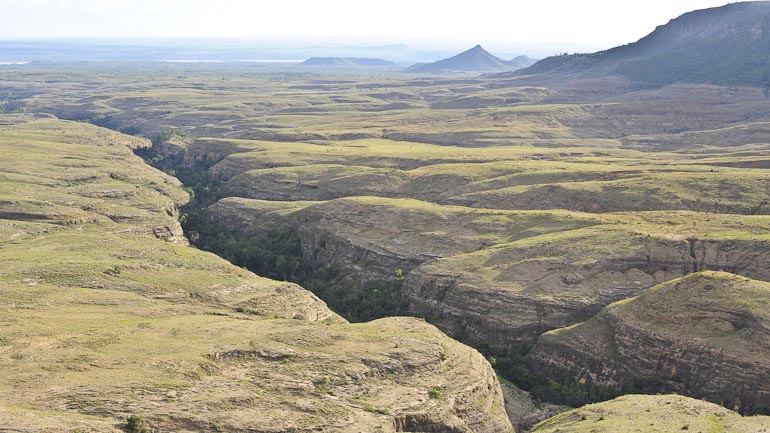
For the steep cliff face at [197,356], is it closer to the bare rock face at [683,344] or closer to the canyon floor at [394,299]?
the canyon floor at [394,299]

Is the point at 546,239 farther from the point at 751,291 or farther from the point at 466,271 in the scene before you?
the point at 751,291

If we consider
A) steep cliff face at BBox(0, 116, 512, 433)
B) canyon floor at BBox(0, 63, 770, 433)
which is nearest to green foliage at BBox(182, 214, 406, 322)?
canyon floor at BBox(0, 63, 770, 433)

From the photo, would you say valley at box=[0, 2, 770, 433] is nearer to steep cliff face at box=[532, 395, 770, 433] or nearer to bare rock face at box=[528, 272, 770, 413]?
bare rock face at box=[528, 272, 770, 413]

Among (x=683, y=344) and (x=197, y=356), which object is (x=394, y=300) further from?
(x=197, y=356)

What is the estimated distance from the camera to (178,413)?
5625cm

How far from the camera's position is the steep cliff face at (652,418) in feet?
212

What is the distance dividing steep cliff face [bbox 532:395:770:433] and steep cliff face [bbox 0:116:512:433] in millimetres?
6938

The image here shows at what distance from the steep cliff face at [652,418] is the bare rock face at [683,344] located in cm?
668

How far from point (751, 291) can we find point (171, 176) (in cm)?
14141

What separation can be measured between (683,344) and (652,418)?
50.3 feet

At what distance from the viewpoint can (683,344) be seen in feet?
Answer: 265

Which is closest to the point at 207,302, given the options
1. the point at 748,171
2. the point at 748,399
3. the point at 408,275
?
the point at 408,275

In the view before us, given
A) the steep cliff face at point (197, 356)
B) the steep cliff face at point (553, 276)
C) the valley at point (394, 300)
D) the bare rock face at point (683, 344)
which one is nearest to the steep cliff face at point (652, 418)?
the valley at point (394, 300)

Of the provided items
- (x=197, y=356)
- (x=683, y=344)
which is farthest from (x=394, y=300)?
(x=197, y=356)
